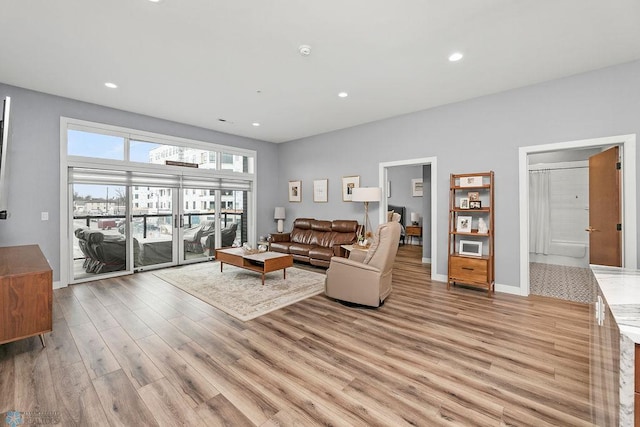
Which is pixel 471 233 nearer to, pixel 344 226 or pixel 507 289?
pixel 507 289

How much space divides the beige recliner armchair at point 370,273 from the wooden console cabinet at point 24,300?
2.85 m

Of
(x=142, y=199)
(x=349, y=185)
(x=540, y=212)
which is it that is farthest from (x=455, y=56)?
(x=142, y=199)

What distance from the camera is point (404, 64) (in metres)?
3.26

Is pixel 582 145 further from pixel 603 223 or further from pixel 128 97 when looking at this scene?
pixel 128 97

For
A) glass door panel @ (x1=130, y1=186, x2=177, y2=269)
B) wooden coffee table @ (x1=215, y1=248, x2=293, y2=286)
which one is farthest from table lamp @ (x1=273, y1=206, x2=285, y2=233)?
glass door panel @ (x1=130, y1=186, x2=177, y2=269)

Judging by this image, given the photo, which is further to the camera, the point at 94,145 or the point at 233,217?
the point at 233,217

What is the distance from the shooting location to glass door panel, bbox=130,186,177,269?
510 centimetres

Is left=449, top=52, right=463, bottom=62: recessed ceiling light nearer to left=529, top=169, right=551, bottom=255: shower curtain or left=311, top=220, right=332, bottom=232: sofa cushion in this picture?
left=311, top=220, right=332, bottom=232: sofa cushion

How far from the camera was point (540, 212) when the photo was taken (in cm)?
619

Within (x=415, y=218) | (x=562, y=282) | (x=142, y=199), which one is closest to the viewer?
(x=562, y=282)

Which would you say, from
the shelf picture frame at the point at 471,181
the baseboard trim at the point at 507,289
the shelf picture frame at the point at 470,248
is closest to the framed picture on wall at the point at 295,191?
the shelf picture frame at the point at 471,181

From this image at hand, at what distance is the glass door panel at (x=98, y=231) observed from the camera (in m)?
4.46

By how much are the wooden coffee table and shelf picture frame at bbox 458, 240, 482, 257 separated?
9.13 feet

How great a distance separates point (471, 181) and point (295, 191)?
13.7ft
